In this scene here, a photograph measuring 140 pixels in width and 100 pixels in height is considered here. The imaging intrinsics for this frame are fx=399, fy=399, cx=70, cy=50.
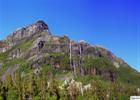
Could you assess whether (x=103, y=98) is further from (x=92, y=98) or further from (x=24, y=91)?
(x=24, y=91)

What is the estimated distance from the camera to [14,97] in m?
170

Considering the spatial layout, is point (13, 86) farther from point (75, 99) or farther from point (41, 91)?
point (75, 99)

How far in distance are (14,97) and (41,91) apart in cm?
1489

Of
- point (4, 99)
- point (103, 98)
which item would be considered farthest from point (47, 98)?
point (103, 98)

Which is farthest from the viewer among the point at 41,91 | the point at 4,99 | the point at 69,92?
the point at 69,92

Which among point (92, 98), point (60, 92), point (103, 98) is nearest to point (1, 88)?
point (60, 92)

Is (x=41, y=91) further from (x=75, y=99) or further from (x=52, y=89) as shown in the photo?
(x=75, y=99)

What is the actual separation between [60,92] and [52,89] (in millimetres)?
12584

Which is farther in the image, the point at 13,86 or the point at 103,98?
the point at 103,98

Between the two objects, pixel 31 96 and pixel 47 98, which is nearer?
pixel 47 98

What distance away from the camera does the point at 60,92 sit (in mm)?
188375

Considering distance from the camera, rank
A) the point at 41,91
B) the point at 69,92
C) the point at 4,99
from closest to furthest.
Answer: the point at 4,99, the point at 41,91, the point at 69,92

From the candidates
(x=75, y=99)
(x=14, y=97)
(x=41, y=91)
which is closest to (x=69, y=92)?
(x=75, y=99)

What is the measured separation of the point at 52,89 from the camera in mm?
176500
